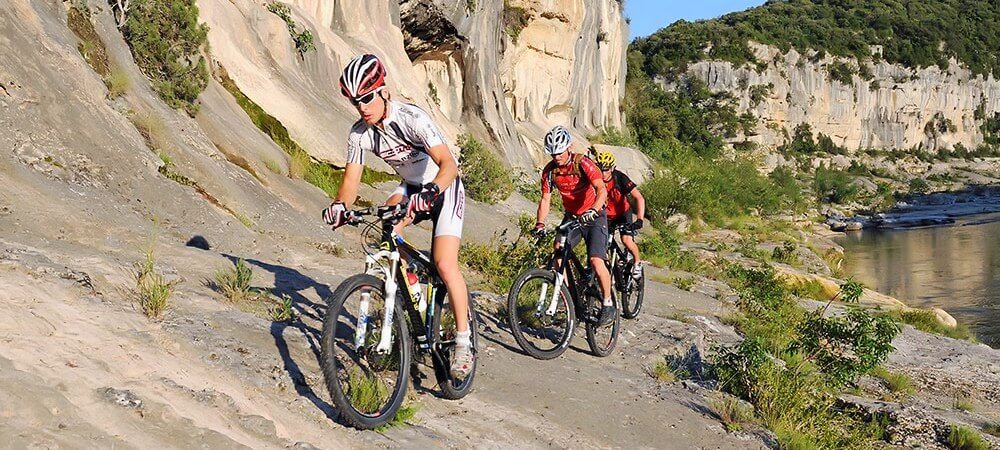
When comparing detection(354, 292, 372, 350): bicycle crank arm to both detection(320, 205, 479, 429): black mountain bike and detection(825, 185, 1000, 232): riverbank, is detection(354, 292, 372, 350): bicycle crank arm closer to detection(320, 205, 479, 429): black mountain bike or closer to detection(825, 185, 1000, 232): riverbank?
detection(320, 205, 479, 429): black mountain bike

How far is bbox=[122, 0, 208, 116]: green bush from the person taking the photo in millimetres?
11609

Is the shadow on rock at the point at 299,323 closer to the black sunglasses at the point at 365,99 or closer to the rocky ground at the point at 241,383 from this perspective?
the rocky ground at the point at 241,383

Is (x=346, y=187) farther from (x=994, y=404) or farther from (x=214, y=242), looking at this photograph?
(x=994, y=404)

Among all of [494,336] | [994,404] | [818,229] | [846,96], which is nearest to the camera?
[494,336]

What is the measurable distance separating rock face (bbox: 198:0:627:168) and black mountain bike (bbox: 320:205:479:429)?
1052 centimetres

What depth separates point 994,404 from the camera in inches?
370

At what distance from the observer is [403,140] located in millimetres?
4855

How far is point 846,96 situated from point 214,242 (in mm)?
103496

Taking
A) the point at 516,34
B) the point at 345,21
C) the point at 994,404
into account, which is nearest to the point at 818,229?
the point at 516,34

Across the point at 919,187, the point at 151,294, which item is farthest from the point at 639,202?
the point at 919,187

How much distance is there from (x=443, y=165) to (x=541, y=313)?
2.82 m

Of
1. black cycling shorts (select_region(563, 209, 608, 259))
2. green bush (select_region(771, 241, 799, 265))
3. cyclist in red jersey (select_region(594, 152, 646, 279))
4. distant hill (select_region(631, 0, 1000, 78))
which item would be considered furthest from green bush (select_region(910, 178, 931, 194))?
black cycling shorts (select_region(563, 209, 608, 259))

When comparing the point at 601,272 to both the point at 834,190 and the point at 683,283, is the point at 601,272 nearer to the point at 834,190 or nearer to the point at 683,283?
the point at 683,283

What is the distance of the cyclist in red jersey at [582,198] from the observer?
754 cm
